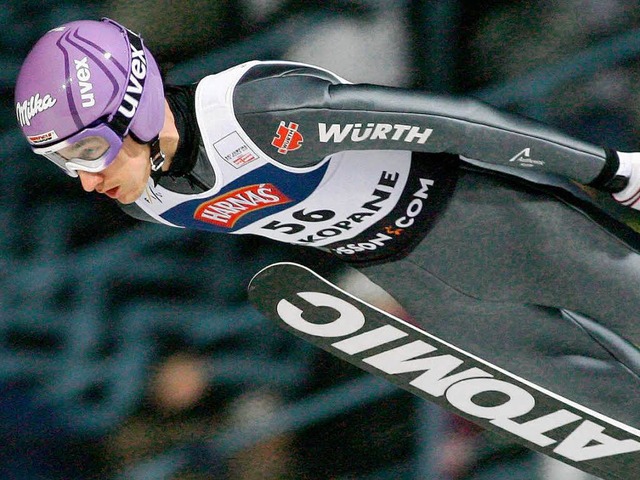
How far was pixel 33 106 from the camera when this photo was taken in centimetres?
207

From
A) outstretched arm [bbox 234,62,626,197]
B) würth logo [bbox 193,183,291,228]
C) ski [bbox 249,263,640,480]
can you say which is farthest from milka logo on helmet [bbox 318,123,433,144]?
ski [bbox 249,263,640,480]

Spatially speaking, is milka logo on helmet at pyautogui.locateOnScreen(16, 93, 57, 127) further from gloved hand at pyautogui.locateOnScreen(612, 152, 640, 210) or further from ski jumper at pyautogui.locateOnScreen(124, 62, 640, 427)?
gloved hand at pyautogui.locateOnScreen(612, 152, 640, 210)

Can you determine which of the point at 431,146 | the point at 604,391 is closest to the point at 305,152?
the point at 431,146

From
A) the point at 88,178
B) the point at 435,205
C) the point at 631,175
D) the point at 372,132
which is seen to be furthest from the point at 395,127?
the point at 88,178

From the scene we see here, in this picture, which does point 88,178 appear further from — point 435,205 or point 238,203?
point 435,205

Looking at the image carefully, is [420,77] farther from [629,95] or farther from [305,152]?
[305,152]

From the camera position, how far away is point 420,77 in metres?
2.97

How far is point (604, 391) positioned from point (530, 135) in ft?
2.54

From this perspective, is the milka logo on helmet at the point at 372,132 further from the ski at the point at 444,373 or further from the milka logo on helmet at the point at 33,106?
the milka logo on helmet at the point at 33,106

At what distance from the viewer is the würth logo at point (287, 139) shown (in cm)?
221

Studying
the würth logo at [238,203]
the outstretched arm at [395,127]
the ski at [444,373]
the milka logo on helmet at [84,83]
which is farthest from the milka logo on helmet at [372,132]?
the milka logo on helmet at [84,83]

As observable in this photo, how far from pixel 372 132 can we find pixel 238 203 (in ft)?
1.14

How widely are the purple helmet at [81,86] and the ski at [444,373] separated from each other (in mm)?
539

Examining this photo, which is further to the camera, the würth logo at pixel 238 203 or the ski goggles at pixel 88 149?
the würth logo at pixel 238 203
